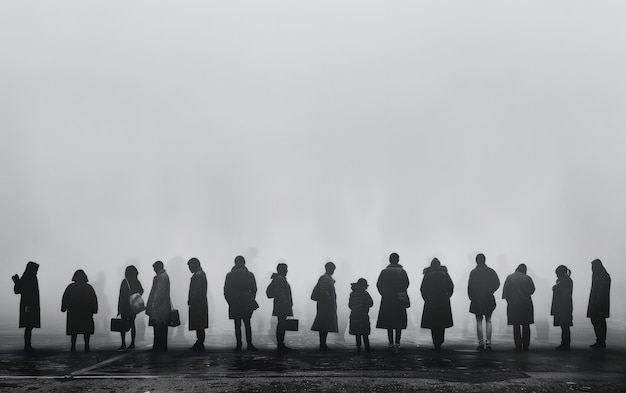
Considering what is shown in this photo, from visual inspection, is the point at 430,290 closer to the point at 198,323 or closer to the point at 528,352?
the point at 528,352

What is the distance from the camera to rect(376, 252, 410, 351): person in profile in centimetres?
1226

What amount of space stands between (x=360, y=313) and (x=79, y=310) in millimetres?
6517

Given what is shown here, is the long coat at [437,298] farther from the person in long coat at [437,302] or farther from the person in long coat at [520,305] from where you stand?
the person in long coat at [520,305]

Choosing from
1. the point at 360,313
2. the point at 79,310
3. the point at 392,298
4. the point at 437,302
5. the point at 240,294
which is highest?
the point at 240,294

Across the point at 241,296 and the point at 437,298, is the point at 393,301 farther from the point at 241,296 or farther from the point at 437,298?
the point at 241,296

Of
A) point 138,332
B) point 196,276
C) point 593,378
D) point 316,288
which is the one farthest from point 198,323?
point 593,378

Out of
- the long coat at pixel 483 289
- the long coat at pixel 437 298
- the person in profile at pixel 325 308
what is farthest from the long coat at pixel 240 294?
the long coat at pixel 483 289

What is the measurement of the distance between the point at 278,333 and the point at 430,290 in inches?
143

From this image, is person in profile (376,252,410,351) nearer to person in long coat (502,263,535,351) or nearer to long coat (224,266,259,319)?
person in long coat (502,263,535,351)

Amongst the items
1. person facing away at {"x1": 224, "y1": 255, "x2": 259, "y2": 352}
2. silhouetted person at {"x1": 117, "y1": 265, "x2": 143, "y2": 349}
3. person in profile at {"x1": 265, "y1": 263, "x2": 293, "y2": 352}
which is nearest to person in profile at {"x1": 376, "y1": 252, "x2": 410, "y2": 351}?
person in profile at {"x1": 265, "y1": 263, "x2": 293, "y2": 352}

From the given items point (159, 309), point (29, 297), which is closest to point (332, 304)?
point (159, 309)

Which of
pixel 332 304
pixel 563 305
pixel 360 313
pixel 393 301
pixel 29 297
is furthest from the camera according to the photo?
pixel 29 297

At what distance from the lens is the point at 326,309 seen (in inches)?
501

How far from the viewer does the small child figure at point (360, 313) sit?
12141 mm
